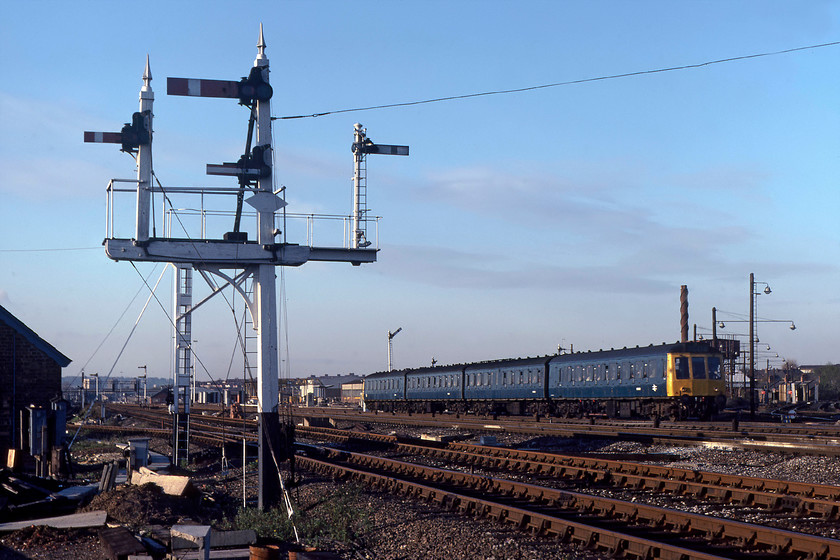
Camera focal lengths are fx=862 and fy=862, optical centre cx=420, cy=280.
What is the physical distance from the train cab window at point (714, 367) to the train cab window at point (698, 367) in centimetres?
46

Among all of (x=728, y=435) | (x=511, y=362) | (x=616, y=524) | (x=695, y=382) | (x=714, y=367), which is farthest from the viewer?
(x=511, y=362)

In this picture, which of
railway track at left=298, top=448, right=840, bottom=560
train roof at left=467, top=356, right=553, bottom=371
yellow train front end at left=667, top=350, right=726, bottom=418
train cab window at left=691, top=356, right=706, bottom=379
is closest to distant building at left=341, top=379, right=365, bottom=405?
train roof at left=467, top=356, right=553, bottom=371

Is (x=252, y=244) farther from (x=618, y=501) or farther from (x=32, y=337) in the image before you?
(x=32, y=337)

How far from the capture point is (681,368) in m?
32.9

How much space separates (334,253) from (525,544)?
6.67 metres

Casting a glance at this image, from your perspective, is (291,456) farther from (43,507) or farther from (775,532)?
(775,532)

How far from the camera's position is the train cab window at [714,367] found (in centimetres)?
3378

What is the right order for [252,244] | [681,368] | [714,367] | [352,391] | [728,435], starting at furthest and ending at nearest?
[352,391] → [714,367] → [681,368] → [728,435] → [252,244]

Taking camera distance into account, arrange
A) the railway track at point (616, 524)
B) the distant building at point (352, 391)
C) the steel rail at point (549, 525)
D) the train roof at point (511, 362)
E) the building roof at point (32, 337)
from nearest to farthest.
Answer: the steel rail at point (549, 525) < the railway track at point (616, 524) < the building roof at point (32, 337) < the train roof at point (511, 362) < the distant building at point (352, 391)

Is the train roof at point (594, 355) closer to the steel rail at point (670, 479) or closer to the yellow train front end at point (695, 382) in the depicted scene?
the yellow train front end at point (695, 382)

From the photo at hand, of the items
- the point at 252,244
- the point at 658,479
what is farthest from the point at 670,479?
the point at 252,244

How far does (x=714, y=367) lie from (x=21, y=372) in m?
24.8

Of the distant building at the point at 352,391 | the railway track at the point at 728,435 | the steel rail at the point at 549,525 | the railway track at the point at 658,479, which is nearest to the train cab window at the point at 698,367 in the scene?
the railway track at the point at 728,435

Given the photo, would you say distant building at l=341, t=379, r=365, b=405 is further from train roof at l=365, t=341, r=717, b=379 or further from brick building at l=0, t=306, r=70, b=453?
brick building at l=0, t=306, r=70, b=453
